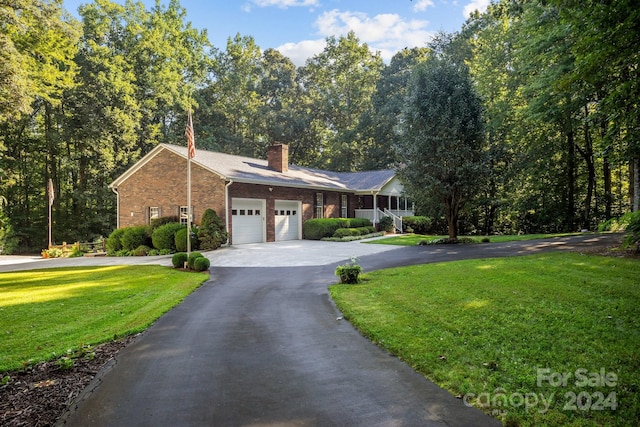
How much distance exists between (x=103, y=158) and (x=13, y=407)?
98.8 ft

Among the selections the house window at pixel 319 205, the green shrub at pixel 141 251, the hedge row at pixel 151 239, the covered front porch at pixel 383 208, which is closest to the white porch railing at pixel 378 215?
the covered front porch at pixel 383 208

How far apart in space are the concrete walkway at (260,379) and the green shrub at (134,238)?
13.5 metres

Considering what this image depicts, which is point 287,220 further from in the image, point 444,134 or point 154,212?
point 444,134

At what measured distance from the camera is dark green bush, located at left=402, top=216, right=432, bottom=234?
2789cm

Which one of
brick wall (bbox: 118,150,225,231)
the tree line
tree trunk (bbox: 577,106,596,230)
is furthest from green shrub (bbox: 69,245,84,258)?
tree trunk (bbox: 577,106,596,230)

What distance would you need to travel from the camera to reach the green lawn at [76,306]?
17.1 ft

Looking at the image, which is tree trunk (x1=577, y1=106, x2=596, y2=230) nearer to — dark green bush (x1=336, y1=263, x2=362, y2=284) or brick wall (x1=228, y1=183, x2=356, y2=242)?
brick wall (x1=228, y1=183, x2=356, y2=242)

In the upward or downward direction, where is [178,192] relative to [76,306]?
upward

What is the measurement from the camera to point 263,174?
21.6m

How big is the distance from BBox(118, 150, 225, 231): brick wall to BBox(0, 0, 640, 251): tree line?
623 centimetres

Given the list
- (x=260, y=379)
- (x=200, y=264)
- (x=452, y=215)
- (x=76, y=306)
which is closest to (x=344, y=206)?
(x=452, y=215)

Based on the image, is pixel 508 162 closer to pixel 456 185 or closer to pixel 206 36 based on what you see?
pixel 456 185

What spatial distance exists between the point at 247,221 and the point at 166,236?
4188 mm

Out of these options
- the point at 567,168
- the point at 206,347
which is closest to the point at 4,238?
the point at 206,347
